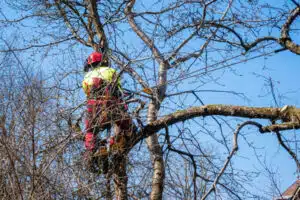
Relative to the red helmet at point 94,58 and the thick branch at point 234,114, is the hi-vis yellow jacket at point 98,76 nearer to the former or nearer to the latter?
the red helmet at point 94,58

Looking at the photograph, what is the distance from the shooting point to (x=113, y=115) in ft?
18.9

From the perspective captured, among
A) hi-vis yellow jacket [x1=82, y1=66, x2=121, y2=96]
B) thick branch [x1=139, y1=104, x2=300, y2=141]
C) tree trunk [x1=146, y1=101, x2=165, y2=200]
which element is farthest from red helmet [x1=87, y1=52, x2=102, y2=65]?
tree trunk [x1=146, y1=101, x2=165, y2=200]

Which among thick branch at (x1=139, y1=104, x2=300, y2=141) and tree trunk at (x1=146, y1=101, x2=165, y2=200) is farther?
tree trunk at (x1=146, y1=101, x2=165, y2=200)

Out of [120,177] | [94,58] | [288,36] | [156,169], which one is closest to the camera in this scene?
[120,177]

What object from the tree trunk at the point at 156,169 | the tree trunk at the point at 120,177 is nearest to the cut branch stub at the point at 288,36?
the tree trunk at the point at 156,169

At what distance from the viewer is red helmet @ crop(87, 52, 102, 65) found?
6375mm

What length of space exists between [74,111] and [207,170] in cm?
175

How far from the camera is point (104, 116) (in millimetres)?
5684

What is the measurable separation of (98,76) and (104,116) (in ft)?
1.89

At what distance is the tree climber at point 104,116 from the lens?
18.8 feet

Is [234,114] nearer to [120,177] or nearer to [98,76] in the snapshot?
[120,177]

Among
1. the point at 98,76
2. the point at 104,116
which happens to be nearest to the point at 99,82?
the point at 98,76

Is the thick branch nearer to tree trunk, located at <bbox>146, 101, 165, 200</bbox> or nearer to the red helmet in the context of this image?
tree trunk, located at <bbox>146, 101, 165, 200</bbox>

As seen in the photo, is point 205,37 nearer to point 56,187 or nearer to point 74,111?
point 74,111
